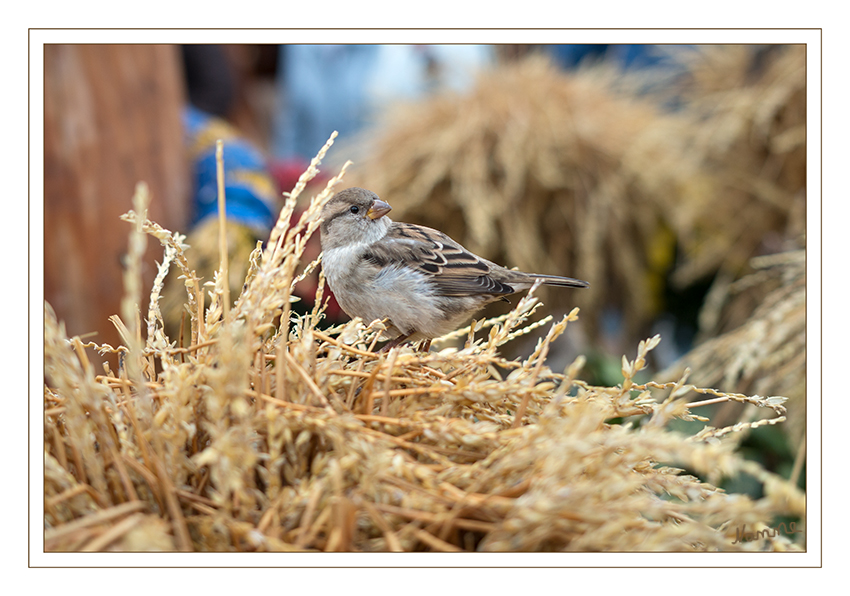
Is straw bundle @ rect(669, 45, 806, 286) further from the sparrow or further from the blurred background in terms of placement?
the sparrow

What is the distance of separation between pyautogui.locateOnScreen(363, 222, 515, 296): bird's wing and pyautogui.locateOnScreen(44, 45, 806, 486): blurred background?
2.13ft

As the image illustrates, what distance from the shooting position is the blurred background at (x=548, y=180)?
180 centimetres

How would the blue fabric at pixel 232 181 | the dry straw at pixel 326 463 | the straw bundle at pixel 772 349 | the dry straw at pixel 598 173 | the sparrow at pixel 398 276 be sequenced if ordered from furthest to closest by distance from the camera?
the blue fabric at pixel 232 181, the dry straw at pixel 598 173, the straw bundle at pixel 772 349, the sparrow at pixel 398 276, the dry straw at pixel 326 463

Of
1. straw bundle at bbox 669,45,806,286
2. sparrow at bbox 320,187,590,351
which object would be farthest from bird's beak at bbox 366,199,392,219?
straw bundle at bbox 669,45,806,286

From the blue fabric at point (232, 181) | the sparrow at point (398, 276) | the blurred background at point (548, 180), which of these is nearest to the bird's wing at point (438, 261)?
the sparrow at point (398, 276)

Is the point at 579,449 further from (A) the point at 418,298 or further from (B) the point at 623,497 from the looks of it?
(A) the point at 418,298

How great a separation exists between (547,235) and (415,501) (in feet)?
5.48

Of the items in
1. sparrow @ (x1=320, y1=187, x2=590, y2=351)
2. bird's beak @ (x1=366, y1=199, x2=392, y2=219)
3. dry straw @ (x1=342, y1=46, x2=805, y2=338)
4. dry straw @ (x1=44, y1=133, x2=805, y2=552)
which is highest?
dry straw @ (x1=342, y1=46, x2=805, y2=338)

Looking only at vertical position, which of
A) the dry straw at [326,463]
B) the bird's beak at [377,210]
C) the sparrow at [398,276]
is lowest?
the dry straw at [326,463]

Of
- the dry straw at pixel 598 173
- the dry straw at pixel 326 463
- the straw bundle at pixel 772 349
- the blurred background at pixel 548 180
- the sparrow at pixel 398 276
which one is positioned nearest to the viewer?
the dry straw at pixel 326 463

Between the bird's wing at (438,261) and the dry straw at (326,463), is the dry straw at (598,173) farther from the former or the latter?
the dry straw at (326,463)

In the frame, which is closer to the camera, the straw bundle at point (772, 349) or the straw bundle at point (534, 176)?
the straw bundle at point (772, 349)

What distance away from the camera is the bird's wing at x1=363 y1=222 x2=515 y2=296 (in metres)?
1.02

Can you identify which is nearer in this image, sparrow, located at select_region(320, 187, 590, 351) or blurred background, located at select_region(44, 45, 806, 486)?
sparrow, located at select_region(320, 187, 590, 351)
